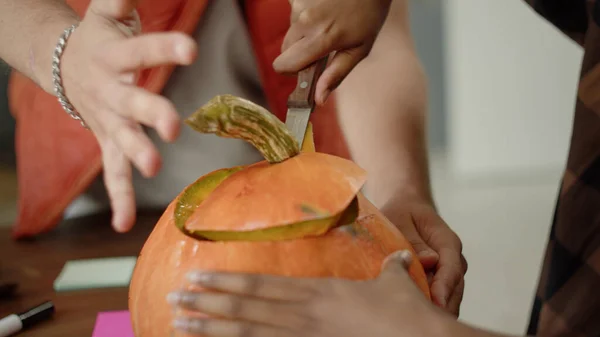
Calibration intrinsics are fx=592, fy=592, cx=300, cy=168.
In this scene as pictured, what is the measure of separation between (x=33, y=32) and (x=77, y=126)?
1.03 feet

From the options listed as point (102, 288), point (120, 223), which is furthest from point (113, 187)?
point (102, 288)

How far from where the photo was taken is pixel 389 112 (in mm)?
895

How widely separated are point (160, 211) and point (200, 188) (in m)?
0.49

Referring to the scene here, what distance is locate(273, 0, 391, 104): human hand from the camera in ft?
1.94

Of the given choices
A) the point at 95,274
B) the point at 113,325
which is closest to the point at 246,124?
the point at 113,325

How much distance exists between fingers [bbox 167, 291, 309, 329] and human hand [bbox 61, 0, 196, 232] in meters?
0.07

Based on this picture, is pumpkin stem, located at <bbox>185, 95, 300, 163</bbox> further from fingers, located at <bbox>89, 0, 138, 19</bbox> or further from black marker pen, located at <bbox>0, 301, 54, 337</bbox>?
black marker pen, located at <bbox>0, 301, 54, 337</bbox>

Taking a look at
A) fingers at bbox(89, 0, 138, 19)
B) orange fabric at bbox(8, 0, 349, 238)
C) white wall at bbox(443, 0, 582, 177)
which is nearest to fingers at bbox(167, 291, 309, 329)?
fingers at bbox(89, 0, 138, 19)

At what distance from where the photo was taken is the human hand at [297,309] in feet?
1.22

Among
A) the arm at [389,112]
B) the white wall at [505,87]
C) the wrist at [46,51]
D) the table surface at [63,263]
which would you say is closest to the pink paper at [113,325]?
the table surface at [63,263]

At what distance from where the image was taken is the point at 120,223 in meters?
0.41

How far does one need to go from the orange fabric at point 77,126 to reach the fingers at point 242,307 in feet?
1.84

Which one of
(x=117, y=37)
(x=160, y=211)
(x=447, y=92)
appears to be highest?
(x=117, y=37)

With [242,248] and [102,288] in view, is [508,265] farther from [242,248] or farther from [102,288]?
[242,248]
